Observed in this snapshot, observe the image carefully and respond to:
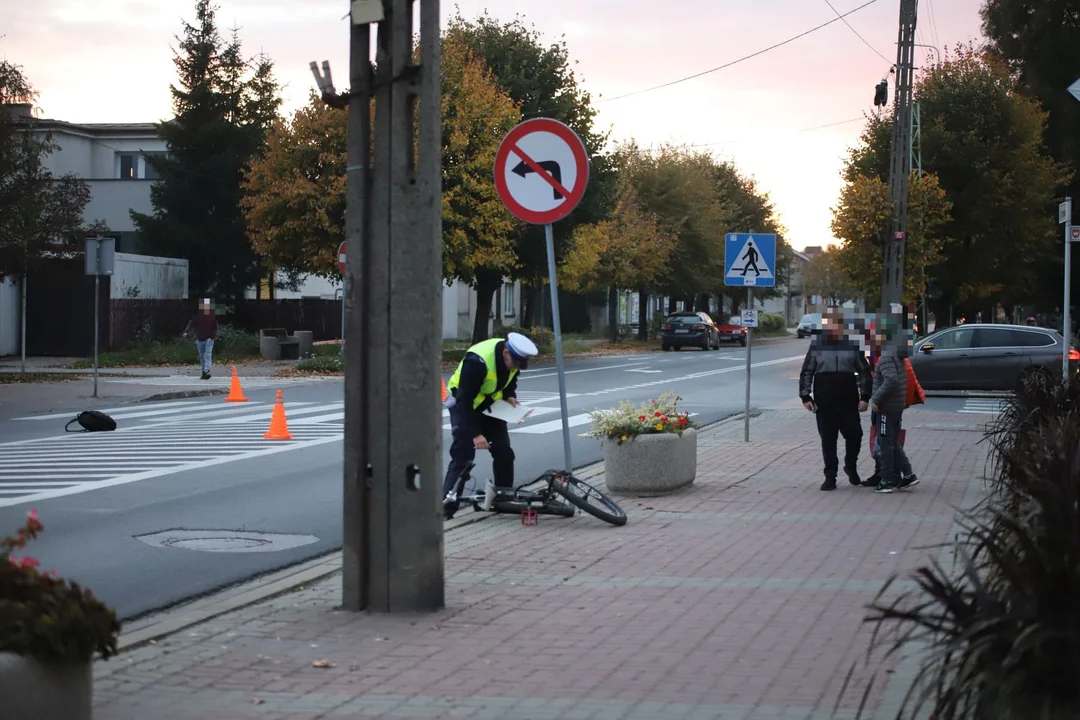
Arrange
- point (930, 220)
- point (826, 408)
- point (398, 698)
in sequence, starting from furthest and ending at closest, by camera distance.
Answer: point (930, 220), point (826, 408), point (398, 698)

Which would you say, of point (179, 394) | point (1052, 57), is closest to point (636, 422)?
point (179, 394)

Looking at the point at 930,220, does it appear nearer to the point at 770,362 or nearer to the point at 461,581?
the point at 770,362

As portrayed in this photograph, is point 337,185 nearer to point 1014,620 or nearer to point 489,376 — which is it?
point 489,376

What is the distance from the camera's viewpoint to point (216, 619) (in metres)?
7.14

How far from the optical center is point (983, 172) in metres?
44.4

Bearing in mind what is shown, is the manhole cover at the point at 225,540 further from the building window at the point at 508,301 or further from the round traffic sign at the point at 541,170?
the building window at the point at 508,301

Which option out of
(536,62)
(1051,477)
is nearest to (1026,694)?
(1051,477)

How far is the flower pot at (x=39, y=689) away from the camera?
451 centimetres

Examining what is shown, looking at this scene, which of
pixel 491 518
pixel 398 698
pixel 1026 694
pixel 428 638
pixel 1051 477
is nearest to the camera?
pixel 1026 694

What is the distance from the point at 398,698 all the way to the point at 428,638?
3.44 feet

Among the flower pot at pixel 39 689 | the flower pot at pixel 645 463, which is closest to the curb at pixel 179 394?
the flower pot at pixel 645 463

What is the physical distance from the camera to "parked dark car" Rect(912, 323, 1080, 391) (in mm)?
27188

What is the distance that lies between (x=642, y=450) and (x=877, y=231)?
24.6 metres

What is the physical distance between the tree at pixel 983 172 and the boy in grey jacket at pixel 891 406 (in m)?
31.9
